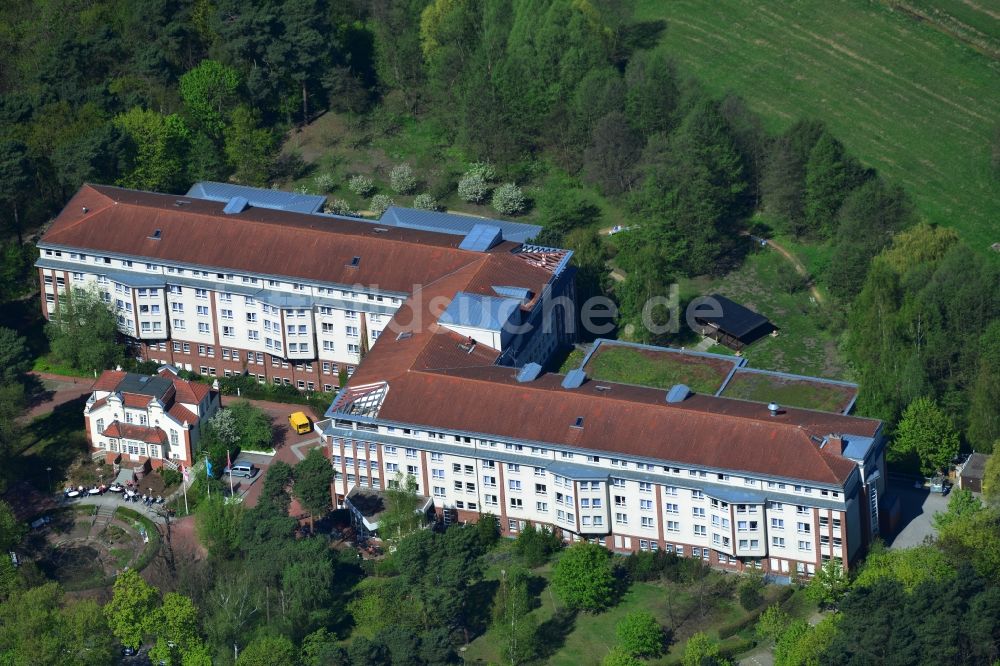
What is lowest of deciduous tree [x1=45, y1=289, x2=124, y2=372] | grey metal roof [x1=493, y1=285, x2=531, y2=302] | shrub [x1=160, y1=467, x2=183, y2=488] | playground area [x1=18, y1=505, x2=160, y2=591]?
playground area [x1=18, y1=505, x2=160, y2=591]

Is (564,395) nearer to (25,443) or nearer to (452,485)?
(452,485)

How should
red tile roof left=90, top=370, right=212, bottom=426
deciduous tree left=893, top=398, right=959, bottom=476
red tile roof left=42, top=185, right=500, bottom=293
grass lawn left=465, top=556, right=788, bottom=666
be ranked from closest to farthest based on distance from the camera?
grass lawn left=465, top=556, right=788, bottom=666
deciduous tree left=893, top=398, right=959, bottom=476
red tile roof left=90, top=370, right=212, bottom=426
red tile roof left=42, top=185, right=500, bottom=293

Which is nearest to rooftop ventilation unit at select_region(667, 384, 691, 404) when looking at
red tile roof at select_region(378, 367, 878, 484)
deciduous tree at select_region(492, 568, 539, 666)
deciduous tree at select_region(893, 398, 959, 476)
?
red tile roof at select_region(378, 367, 878, 484)

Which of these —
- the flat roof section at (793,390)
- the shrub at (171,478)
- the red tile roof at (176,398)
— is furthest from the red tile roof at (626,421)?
the shrub at (171,478)

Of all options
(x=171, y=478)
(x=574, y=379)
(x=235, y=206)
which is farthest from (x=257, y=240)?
(x=574, y=379)

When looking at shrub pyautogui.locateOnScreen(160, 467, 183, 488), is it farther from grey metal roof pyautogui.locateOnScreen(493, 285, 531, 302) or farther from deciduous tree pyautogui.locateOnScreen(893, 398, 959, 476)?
deciduous tree pyautogui.locateOnScreen(893, 398, 959, 476)

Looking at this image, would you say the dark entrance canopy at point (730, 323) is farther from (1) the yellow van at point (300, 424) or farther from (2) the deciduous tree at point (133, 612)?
(2) the deciduous tree at point (133, 612)
